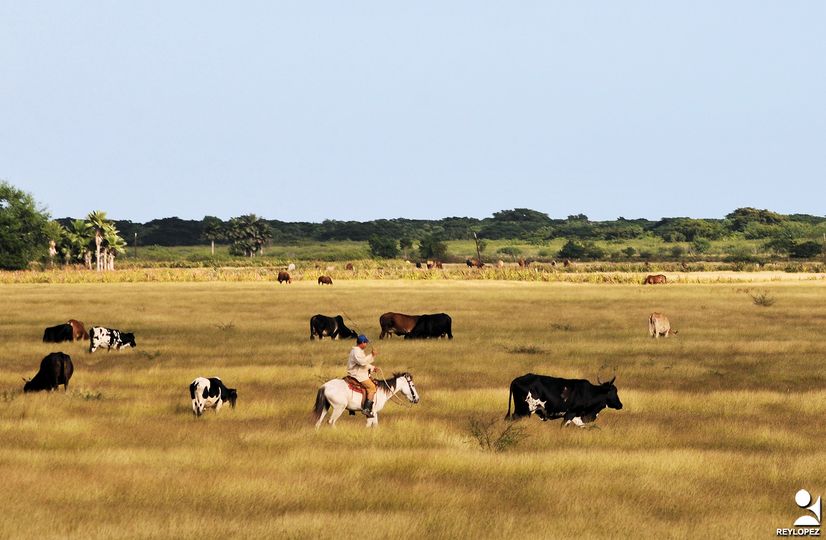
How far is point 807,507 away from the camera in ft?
36.9

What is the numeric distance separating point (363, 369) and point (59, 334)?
18.1 m

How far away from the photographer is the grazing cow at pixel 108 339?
28.3 meters

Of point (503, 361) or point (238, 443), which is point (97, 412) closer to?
point (238, 443)

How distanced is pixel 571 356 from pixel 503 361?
2.25 m

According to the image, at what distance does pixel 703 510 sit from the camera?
11320mm

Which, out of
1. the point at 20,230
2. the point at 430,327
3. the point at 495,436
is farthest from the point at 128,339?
the point at 20,230

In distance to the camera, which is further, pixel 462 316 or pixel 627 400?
pixel 462 316

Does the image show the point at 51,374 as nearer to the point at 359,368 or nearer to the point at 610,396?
the point at 359,368

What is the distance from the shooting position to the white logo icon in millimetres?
10523

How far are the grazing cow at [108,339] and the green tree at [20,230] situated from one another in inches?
3769

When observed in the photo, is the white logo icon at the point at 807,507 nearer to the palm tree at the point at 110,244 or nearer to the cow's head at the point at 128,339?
the cow's head at the point at 128,339

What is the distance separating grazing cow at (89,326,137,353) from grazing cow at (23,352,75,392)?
26.0ft

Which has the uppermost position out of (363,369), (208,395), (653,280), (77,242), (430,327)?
(77,242)

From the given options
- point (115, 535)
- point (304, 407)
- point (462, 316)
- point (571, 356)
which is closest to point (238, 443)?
point (304, 407)
